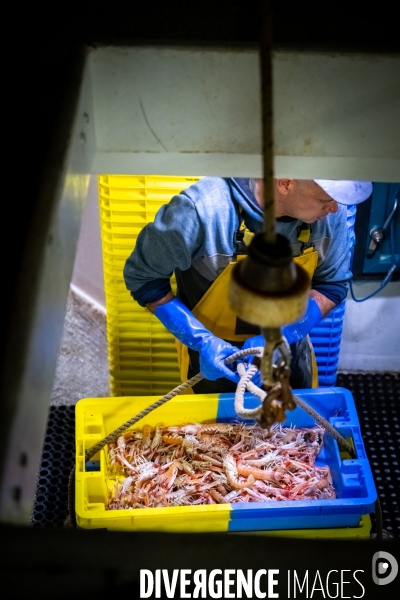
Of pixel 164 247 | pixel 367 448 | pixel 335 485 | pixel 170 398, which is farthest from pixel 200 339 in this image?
pixel 367 448

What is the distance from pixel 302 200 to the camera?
2.96 metres

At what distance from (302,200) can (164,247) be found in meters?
0.69

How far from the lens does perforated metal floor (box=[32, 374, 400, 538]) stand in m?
3.86

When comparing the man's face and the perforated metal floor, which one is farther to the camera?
the perforated metal floor

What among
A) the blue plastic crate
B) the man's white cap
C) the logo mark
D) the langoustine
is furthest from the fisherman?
the logo mark

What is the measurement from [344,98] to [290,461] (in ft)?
7.51

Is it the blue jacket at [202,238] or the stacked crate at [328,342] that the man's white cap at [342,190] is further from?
the stacked crate at [328,342]

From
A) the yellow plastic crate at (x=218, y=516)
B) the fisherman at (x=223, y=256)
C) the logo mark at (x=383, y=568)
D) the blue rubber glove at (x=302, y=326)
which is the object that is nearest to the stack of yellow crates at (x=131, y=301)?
the fisherman at (x=223, y=256)

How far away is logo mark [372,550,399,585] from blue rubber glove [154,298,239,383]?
89.1 inches

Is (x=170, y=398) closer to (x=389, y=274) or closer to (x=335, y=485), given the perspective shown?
(x=335, y=485)

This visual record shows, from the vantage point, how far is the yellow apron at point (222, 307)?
10.9 feet

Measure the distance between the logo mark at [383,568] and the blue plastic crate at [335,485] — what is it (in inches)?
79.1

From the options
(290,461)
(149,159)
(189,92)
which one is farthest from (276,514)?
(189,92)

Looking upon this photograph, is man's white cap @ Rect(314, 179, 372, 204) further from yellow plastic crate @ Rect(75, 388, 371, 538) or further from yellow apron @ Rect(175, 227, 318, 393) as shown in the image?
yellow plastic crate @ Rect(75, 388, 371, 538)
